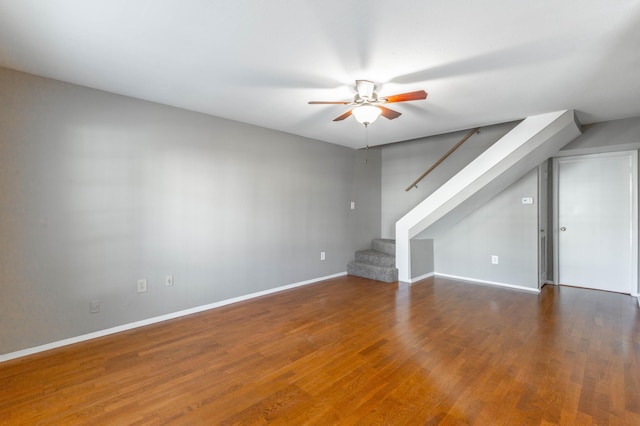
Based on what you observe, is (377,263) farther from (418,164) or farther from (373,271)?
(418,164)

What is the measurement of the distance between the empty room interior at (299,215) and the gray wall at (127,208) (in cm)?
2

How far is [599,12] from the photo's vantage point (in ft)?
5.28

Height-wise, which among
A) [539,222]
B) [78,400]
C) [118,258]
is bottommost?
[78,400]

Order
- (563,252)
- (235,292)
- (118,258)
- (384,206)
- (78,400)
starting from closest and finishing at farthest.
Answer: (78,400) < (118,258) < (235,292) < (563,252) < (384,206)

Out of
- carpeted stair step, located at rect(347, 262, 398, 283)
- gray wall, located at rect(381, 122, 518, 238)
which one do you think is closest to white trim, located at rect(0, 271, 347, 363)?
carpeted stair step, located at rect(347, 262, 398, 283)

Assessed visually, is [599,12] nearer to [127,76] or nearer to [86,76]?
[127,76]

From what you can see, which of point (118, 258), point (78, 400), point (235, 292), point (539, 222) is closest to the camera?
point (78, 400)

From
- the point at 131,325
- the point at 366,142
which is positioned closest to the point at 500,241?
the point at 366,142

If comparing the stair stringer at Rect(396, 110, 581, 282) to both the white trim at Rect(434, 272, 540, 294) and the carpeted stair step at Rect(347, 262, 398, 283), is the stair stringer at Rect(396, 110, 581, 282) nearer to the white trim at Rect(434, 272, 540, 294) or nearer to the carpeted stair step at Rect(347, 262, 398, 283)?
the carpeted stair step at Rect(347, 262, 398, 283)

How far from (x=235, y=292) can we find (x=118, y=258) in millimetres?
1343

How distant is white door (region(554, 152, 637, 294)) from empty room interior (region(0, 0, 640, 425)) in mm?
25

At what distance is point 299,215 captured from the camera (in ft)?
14.4

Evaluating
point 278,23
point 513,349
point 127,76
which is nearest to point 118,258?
point 127,76

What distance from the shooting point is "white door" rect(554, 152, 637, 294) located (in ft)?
12.7
